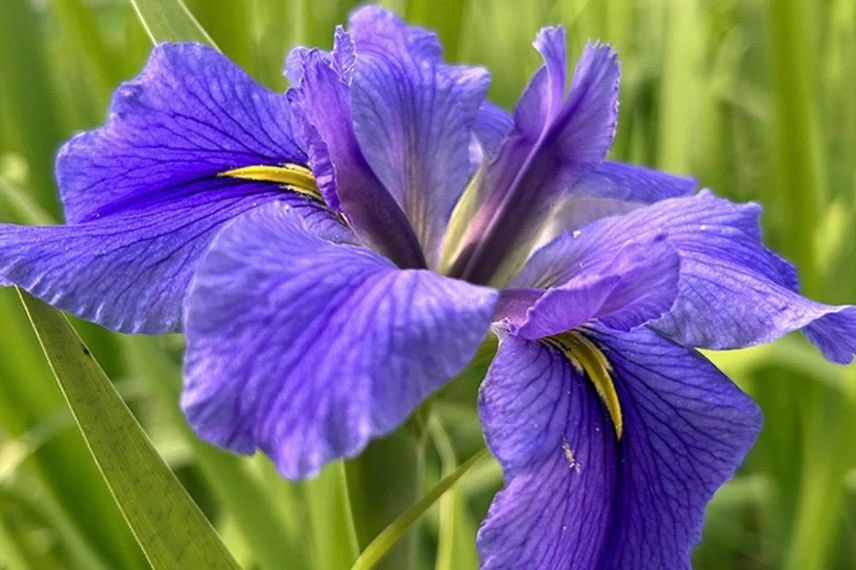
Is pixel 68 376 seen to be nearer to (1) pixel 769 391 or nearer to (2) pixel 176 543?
(2) pixel 176 543

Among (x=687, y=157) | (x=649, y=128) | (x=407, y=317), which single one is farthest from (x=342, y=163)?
(x=649, y=128)

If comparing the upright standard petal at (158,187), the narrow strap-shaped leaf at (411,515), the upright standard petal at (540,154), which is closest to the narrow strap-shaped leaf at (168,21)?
the upright standard petal at (158,187)

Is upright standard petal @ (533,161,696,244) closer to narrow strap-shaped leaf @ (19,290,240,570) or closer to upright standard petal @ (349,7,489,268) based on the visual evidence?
upright standard petal @ (349,7,489,268)

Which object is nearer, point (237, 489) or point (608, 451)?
point (608, 451)

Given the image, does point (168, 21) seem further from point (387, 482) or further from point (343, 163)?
point (387, 482)

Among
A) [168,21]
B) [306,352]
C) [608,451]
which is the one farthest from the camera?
[168,21]

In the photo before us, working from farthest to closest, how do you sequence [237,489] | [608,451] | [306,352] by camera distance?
[237,489]
[608,451]
[306,352]

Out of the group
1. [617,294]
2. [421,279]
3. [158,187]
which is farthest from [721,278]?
[158,187]

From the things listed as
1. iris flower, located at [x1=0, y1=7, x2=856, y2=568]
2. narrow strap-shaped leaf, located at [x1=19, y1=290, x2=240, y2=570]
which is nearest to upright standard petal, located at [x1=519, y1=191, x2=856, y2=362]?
iris flower, located at [x1=0, y1=7, x2=856, y2=568]
